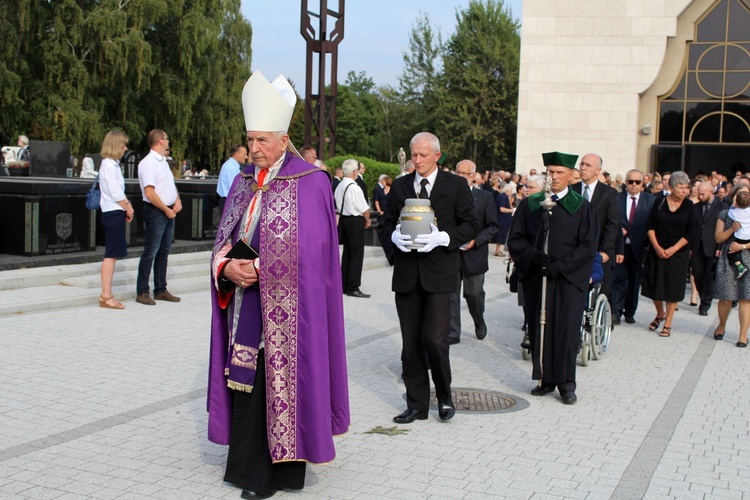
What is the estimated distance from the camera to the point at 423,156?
21.6 ft

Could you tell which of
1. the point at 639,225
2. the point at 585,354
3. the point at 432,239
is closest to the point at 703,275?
the point at 639,225

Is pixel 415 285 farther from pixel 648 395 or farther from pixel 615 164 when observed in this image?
pixel 615 164

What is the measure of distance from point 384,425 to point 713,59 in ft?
104

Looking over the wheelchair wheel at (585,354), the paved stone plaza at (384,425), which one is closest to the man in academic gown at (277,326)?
the paved stone plaza at (384,425)

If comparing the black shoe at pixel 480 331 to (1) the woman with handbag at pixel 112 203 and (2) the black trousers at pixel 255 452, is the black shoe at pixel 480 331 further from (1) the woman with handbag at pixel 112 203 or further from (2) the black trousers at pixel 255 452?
(2) the black trousers at pixel 255 452

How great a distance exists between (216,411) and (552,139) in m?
29.7

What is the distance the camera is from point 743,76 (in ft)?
111

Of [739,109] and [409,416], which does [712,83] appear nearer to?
[739,109]

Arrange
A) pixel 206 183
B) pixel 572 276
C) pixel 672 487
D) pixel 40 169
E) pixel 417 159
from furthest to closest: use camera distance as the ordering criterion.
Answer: pixel 40 169 < pixel 206 183 < pixel 572 276 < pixel 417 159 < pixel 672 487

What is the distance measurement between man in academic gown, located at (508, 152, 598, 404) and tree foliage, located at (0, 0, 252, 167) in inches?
1077

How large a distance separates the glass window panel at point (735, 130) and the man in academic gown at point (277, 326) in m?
32.3

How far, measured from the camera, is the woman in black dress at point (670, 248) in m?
11.5

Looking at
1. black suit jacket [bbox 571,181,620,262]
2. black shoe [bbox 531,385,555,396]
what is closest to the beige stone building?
black suit jacket [bbox 571,181,620,262]

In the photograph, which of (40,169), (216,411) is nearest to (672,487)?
(216,411)
